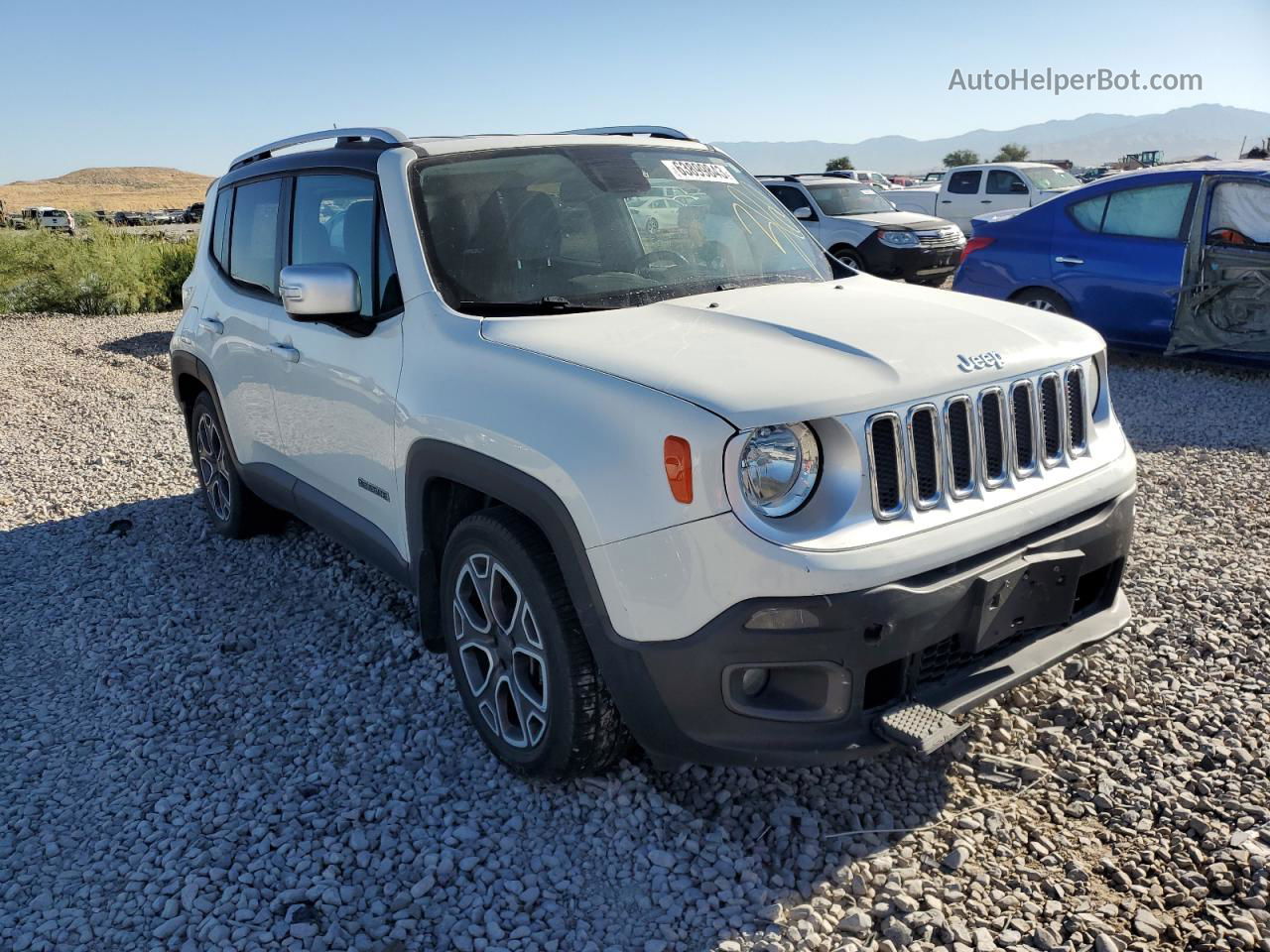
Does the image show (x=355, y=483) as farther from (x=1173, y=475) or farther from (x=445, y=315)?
(x=1173, y=475)

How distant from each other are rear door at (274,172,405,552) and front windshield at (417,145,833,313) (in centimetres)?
26

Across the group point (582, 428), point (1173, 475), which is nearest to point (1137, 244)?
point (1173, 475)

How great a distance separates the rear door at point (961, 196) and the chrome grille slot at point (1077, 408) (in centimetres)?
1814

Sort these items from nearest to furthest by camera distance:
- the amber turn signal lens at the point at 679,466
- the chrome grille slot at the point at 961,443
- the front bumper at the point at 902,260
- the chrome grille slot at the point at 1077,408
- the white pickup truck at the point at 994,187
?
the amber turn signal lens at the point at 679,466 < the chrome grille slot at the point at 961,443 < the chrome grille slot at the point at 1077,408 < the front bumper at the point at 902,260 < the white pickup truck at the point at 994,187

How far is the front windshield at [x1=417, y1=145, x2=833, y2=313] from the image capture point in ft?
10.7

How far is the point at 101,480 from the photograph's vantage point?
682cm

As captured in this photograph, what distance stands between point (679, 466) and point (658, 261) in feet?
4.50

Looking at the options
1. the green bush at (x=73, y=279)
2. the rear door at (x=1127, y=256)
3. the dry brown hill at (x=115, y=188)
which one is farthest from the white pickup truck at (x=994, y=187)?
A: the dry brown hill at (x=115, y=188)

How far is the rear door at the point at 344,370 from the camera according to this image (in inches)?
134

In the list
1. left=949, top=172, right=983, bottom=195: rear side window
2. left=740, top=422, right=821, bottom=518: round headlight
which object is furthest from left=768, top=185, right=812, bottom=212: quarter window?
left=740, top=422, right=821, bottom=518: round headlight

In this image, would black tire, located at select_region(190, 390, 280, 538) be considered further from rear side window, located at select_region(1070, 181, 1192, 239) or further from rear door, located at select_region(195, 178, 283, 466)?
rear side window, located at select_region(1070, 181, 1192, 239)

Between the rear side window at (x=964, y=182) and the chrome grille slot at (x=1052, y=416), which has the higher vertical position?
the rear side window at (x=964, y=182)

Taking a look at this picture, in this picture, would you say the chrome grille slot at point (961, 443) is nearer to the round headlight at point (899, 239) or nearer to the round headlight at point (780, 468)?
the round headlight at point (780, 468)

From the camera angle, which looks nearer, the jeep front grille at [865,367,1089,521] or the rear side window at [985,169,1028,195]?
the jeep front grille at [865,367,1089,521]
